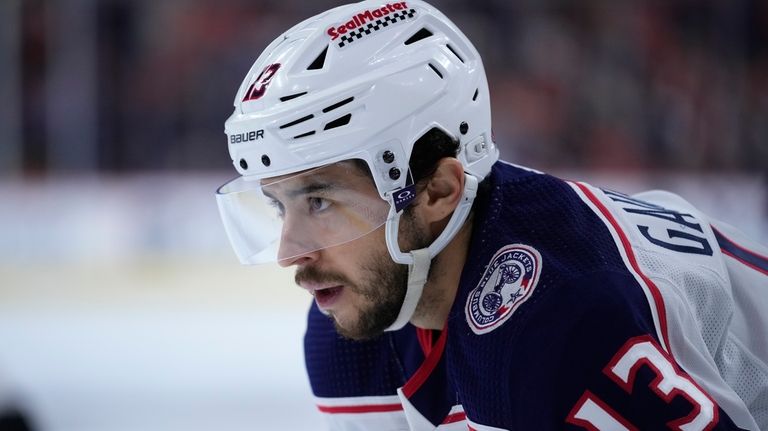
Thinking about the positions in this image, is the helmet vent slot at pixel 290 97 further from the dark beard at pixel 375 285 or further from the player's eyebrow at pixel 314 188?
the dark beard at pixel 375 285

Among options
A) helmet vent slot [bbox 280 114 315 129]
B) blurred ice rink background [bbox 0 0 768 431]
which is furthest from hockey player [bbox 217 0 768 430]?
blurred ice rink background [bbox 0 0 768 431]

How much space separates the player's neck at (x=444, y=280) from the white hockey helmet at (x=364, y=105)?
55mm

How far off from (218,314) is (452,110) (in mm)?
3807

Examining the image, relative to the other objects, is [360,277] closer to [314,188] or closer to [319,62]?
[314,188]

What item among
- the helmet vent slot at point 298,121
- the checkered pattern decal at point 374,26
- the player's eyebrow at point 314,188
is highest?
the checkered pattern decal at point 374,26

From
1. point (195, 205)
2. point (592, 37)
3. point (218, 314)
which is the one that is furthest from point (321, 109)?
point (592, 37)

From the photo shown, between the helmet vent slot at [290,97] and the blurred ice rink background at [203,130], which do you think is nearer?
the helmet vent slot at [290,97]

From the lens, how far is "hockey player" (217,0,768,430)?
151 cm

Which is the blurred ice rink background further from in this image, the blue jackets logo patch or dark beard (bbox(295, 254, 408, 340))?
the blue jackets logo patch

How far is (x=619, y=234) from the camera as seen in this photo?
5.50 ft

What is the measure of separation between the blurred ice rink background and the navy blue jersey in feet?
10.2

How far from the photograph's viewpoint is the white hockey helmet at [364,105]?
1719mm

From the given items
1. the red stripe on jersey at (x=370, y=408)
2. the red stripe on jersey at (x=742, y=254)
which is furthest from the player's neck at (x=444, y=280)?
the red stripe on jersey at (x=742, y=254)

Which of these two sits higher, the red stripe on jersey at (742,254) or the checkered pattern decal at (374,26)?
the checkered pattern decal at (374,26)
